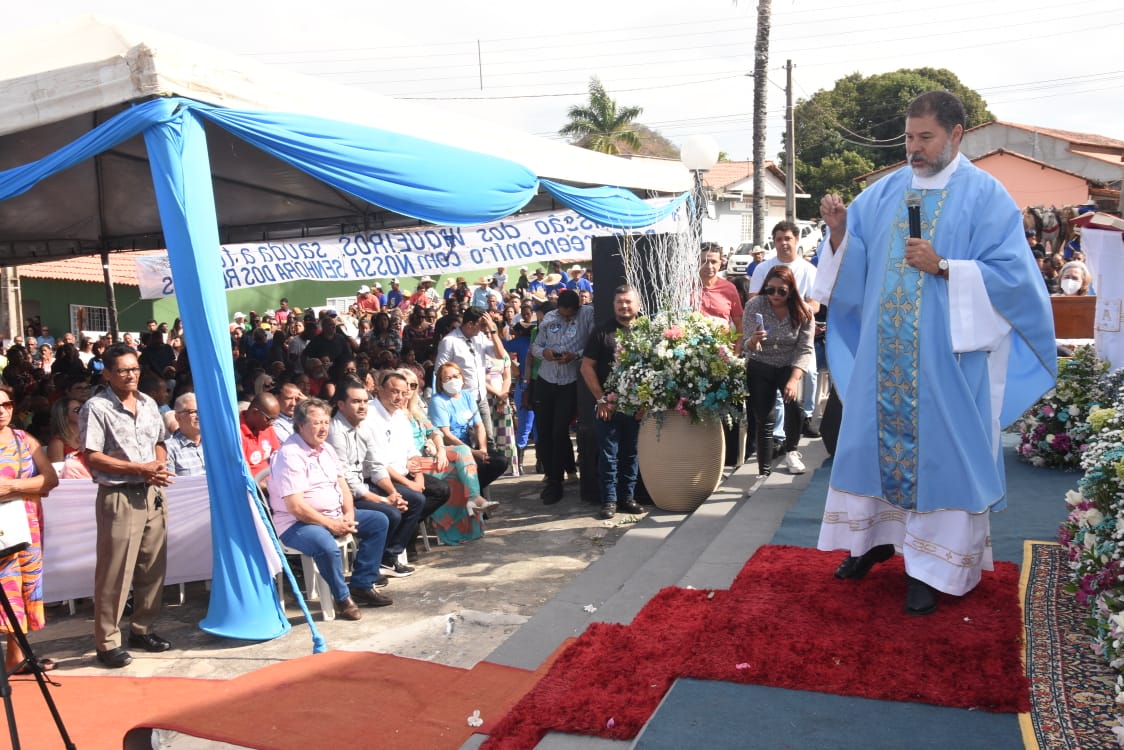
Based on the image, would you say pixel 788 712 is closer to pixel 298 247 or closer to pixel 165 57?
pixel 165 57

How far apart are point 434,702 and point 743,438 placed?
14.9ft

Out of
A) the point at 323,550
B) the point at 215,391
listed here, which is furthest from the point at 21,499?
the point at 323,550

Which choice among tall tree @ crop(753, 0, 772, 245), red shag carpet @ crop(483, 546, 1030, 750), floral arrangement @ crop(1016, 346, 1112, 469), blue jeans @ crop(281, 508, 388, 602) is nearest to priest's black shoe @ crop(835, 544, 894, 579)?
red shag carpet @ crop(483, 546, 1030, 750)

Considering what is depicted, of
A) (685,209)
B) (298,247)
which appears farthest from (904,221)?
(298,247)

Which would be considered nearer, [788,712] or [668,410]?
[788,712]

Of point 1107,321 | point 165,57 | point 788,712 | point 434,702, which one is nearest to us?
point 788,712

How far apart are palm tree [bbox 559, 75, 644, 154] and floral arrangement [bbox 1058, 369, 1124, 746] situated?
1608 inches

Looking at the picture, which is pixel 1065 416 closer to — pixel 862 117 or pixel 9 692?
pixel 9 692

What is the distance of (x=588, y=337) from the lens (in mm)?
8219

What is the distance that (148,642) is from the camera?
5.57 metres

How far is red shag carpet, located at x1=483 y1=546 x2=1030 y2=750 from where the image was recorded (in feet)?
10.8

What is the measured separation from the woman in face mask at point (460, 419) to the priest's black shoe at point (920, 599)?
4.75m

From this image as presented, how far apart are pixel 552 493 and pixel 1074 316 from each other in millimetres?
4839

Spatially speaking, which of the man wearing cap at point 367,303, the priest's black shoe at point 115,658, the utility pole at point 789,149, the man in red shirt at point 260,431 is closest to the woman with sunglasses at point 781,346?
the man in red shirt at point 260,431
